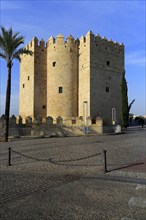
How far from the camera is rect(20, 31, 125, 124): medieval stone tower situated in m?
32.0

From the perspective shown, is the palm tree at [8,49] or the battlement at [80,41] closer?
the palm tree at [8,49]

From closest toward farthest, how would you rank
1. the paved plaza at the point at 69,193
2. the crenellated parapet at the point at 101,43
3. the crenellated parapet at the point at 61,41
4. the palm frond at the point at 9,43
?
1. the paved plaza at the point at 69,193
2. the palm frond at the point at 9,43
3. the crenellated parapet at the point at 101,43
4. the crenellated parapet at the point at 61,41

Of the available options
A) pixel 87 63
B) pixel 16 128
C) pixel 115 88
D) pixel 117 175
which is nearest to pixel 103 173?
pixel 117 175

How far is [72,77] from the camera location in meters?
33.3

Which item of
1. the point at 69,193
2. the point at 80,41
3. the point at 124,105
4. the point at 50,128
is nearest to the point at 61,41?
the point at 80,41

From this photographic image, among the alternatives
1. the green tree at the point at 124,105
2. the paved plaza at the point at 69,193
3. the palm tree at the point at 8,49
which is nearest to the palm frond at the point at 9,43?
the palm tree at the point at 8,49

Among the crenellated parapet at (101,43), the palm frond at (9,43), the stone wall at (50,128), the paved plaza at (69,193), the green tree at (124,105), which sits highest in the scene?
the crenellated parapet at (101,43)

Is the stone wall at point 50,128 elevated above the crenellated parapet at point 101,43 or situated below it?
below

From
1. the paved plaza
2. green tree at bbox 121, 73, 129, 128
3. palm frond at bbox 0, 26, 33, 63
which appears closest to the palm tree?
palm frond at bbox 0, 26, 33, 63

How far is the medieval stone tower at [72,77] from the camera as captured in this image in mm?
31969

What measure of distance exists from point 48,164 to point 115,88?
85.3 ft

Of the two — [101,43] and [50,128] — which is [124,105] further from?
[50,128]

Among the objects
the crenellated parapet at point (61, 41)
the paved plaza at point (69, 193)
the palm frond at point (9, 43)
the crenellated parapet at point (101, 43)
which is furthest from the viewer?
the crenellated parapet at point (61, 41)

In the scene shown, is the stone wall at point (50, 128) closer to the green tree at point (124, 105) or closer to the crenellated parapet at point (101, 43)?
the green tree at point (124, 105)
